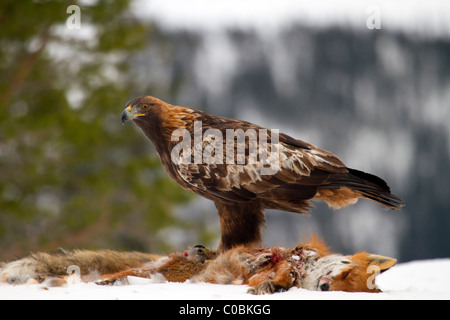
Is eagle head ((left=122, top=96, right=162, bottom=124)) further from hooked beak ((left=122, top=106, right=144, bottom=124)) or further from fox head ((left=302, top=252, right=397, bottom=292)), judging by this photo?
fox head ((left=302, top=252, right=397, bottom=292))

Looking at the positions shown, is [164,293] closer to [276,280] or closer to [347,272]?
[276,280]

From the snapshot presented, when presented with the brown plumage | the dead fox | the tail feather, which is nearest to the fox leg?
the dead fox

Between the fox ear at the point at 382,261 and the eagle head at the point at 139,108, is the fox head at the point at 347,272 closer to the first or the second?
the fox ear at the point at 382,261

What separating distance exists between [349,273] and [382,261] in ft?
0.78

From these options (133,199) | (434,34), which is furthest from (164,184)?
(434,34)

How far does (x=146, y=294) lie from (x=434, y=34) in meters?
21.9

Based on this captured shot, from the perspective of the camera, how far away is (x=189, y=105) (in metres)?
20.9

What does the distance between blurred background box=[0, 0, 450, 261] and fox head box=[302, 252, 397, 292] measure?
62 centimetres

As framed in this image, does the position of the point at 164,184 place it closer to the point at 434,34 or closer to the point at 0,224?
the point at 0,224

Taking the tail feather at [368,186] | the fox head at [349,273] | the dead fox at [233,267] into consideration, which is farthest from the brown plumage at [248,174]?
the fox head at [349,273]

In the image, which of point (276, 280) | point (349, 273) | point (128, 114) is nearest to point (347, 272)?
point (349, 273)

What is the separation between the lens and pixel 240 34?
78.9 ft

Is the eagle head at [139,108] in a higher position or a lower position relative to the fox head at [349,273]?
higher

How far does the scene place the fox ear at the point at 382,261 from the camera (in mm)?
3418
